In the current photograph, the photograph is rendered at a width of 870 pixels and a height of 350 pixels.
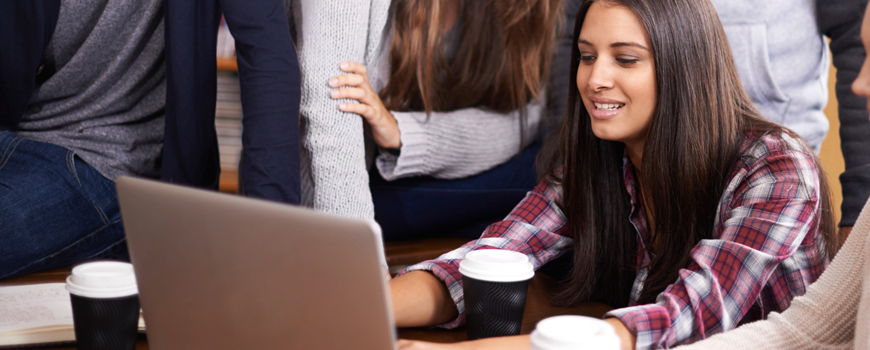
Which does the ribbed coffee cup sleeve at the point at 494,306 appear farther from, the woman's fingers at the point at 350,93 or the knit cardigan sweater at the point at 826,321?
the woman's fingers at the point at 350,93

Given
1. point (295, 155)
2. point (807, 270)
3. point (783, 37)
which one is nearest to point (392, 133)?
point (295, 155)

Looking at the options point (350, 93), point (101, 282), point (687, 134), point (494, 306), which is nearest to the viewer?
point (101, 282)

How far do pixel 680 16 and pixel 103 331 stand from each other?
3.07ft

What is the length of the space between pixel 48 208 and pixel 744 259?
4.07 ft

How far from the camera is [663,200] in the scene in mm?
1147

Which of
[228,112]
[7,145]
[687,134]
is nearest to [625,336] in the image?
[687,134]

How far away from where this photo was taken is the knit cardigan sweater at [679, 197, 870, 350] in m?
0.80

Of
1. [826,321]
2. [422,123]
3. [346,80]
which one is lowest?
[826,321]

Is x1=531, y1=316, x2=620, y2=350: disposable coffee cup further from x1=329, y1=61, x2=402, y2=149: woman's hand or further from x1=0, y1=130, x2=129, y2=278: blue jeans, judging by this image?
x1=0, y1=130, x2=129, y2=278: blue jeans

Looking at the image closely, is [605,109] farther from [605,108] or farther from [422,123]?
[422,123]

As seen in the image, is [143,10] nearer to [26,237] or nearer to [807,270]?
[26,237]

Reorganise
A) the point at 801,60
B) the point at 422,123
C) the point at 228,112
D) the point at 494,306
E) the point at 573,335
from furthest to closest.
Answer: the point at 228,112 < the point at 801,60 < the point at 422,123 < the point at 494,306 < the point at 573,335

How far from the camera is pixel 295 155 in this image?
1338mm

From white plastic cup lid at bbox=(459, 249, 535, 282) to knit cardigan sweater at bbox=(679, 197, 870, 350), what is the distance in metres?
0.20
